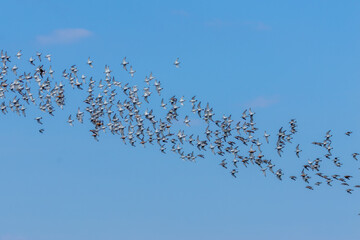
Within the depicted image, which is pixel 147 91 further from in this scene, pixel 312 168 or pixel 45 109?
pixel 312 168

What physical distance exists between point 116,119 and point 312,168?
67.1 feet

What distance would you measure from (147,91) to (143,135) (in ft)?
16.5

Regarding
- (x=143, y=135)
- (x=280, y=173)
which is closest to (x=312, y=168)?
(x=280, y=173)

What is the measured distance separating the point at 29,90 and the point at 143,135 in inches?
521

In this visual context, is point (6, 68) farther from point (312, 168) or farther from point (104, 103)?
point (312, 168)

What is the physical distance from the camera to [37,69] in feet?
207

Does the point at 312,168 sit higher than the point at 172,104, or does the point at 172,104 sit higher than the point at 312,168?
the point at 172,104

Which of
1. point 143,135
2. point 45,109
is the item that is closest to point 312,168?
point 143,135

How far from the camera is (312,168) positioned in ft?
199

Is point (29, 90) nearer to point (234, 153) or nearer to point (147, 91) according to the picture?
point (147, 91)

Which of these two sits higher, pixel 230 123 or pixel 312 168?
pixel 230 123

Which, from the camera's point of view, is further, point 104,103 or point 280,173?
point 104,103

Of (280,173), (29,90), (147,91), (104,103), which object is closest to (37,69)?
(29,90)

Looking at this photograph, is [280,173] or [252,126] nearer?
[280,173]
